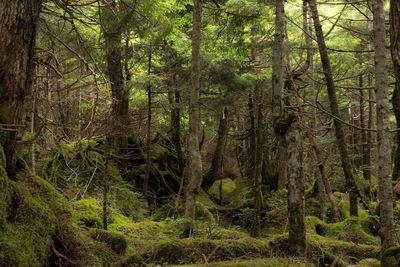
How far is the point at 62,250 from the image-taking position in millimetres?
3996

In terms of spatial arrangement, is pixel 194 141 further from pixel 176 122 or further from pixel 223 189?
pixel 223 189

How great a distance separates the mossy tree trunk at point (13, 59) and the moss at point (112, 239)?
197 cm

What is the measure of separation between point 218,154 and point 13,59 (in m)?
12.6

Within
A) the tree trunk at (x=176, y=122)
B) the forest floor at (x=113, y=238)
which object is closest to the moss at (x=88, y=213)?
the forest floor at (x=113, y=238)

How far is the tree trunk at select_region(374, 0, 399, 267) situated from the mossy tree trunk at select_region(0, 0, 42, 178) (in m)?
5.24

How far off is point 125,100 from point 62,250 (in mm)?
8446

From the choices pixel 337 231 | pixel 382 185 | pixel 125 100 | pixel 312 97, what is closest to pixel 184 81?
pixel 125 100

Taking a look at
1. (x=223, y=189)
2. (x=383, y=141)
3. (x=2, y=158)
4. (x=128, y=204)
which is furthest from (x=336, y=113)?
(x=223, y=189)

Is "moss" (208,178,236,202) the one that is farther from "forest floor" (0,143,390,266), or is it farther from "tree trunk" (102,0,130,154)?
"tree trunk" (102,0,130,154)

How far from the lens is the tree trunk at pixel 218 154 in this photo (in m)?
15.2

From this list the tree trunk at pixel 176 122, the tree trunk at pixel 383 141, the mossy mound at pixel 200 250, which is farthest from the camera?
the tree trunk at pixel 176 122

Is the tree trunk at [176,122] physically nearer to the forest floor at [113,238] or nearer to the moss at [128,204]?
the moss at [128,204]

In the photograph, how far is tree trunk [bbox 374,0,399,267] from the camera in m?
4.46

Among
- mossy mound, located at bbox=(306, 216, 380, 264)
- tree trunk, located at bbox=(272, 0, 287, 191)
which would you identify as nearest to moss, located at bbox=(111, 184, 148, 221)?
mossy mound, located at bbox=(306, 216, 380, 264)
